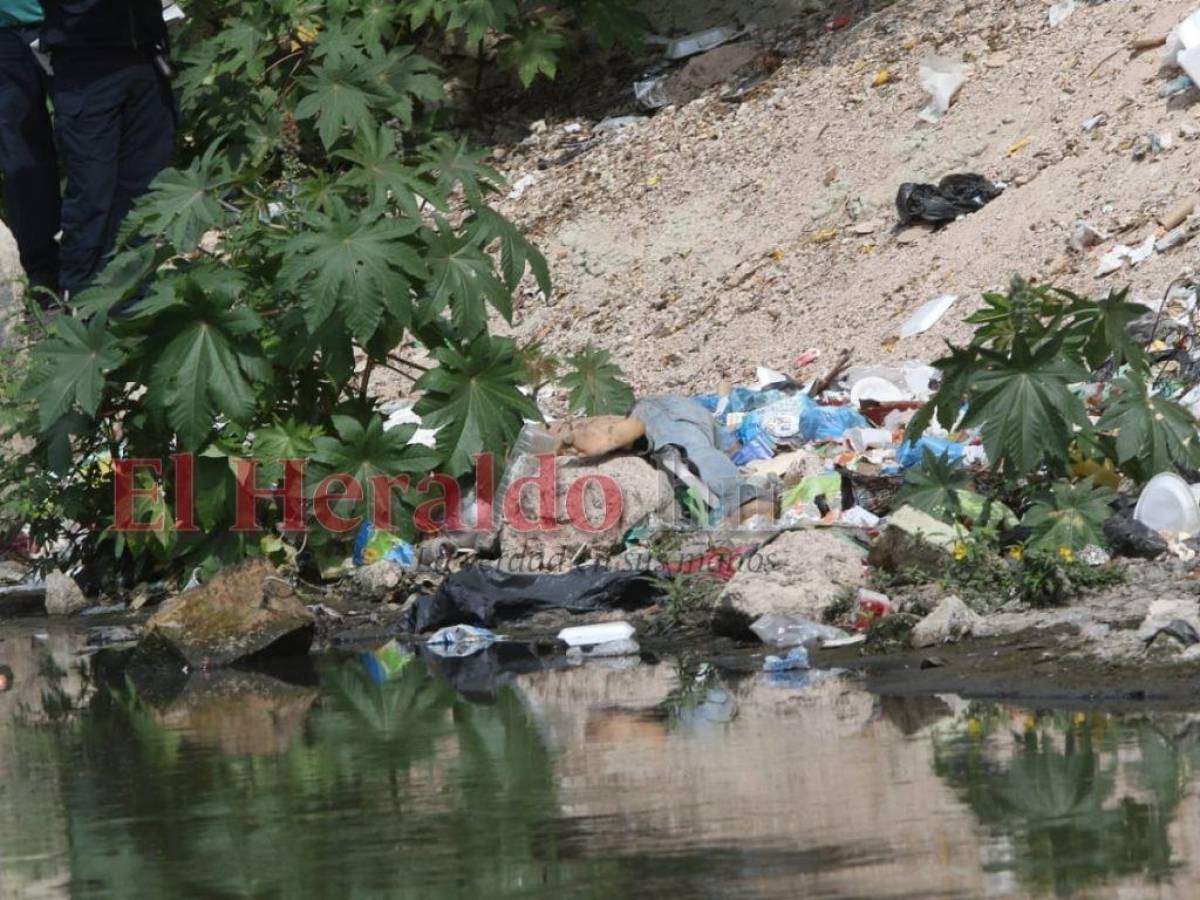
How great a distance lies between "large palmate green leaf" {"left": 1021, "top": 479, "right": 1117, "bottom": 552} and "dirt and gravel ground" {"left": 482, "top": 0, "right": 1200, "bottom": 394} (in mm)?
2715

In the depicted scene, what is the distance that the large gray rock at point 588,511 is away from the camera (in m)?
7.23

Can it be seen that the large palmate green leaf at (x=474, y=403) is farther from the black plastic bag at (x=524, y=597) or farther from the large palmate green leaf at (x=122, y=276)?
the large palmate green leaf at (x=122, y=276)

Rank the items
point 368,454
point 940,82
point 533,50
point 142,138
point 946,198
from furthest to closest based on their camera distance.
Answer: point 533,50 < point 940,82 < point 946,198 < point 142,138 < point 368,454

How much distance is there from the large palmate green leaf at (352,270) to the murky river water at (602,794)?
4.62 feet

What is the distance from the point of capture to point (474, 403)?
6.93 m

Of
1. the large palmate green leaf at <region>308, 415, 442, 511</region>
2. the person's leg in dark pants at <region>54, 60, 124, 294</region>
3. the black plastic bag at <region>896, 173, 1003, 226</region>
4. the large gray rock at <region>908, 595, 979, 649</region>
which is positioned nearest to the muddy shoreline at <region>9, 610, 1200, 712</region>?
the large gray rock at <region>908, 595, 979, 649</region>

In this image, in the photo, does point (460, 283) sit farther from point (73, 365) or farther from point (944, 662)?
point (944, 662)

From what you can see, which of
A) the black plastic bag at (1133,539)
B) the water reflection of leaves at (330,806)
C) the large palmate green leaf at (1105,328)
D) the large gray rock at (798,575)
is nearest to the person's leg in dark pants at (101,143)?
the water reflection of leaves at (330,806)

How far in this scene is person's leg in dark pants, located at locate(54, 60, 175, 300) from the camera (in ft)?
26.6

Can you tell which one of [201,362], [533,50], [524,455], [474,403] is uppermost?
[533,50]

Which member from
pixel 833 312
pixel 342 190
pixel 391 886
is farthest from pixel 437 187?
pixel 391 886

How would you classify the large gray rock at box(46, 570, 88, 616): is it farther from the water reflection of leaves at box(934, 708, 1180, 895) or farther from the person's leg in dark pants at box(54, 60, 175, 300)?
the water reflection of leaves at box(934, 708, 1180, 895)

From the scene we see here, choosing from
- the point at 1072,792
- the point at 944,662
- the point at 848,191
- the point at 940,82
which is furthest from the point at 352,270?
the point at 940,82

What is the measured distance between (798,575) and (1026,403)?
0.81m
